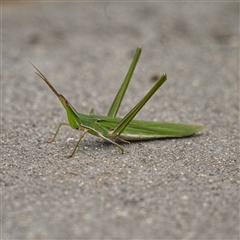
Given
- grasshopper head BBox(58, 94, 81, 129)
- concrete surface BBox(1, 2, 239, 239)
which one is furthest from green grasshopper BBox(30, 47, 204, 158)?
concrete surface BBox(1, 2, 239, 239)

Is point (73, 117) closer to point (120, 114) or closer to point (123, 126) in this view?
point (123, 126)

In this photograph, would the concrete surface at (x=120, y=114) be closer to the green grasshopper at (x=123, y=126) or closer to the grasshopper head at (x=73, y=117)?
the green grasshopper at (x=123, y=126)

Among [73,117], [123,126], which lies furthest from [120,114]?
[73,117]

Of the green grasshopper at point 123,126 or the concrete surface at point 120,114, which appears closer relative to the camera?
the concrete surface at point 120,114

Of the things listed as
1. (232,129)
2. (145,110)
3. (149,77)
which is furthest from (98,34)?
(232,129)

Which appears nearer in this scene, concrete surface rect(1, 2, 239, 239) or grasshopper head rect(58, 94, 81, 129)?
concrete surface rect(1, 2, 239, 239)

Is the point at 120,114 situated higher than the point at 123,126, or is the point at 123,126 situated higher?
the point at 123,126

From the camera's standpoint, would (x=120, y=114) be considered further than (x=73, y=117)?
Yes

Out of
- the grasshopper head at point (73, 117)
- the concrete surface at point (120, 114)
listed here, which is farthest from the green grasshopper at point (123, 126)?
the concrete surface at point (120, 114)

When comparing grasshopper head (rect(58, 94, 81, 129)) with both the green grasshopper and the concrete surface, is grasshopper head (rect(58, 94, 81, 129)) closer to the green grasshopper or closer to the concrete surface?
the green grasshopper
